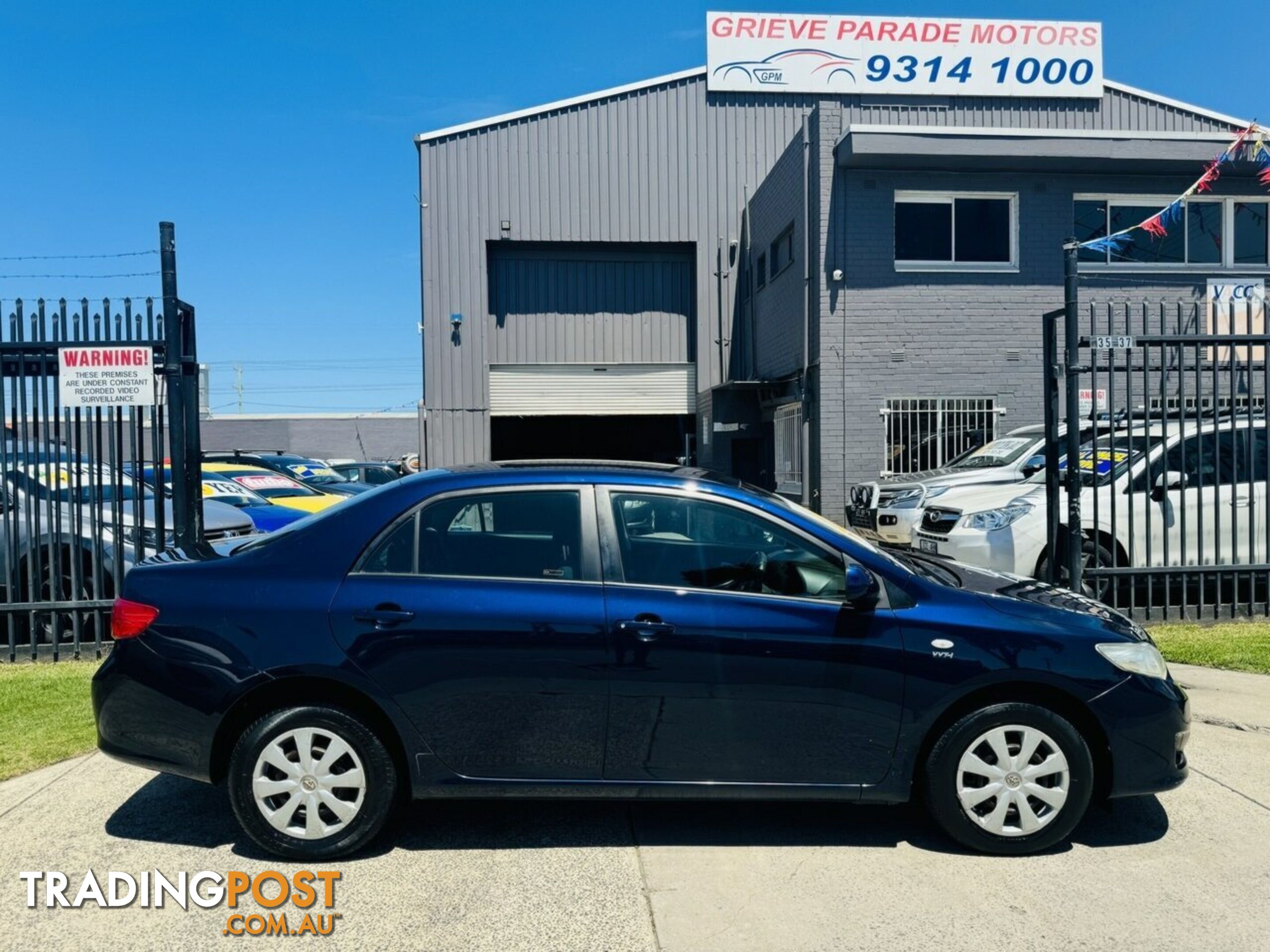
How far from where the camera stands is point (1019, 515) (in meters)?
8.91

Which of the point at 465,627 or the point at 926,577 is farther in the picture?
the point at 926,577

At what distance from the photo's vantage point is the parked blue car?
38.3 ft

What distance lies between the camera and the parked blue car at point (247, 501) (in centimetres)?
1167

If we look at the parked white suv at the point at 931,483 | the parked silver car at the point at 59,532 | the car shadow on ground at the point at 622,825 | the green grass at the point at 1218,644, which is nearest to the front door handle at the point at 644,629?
the car shadow on ground at the point at 622,825

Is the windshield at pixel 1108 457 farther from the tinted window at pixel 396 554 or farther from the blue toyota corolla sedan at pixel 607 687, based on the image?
the tinted window at pixel 396 554

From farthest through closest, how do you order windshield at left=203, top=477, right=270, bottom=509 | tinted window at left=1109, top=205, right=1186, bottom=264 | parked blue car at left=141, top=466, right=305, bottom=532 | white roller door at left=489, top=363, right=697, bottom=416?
1. white roller door at left=489, top=363, right=697, bottom=416
2. tinted window at left=1109, top=205, right=1186, bottom=264
3. windshield at left=203, top=477, right=270, bottom=509
4. parked blue car at left=141, top=466, right=305, bottom=532

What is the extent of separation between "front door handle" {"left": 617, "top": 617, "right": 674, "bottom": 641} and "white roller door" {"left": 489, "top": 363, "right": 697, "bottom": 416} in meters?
18.8

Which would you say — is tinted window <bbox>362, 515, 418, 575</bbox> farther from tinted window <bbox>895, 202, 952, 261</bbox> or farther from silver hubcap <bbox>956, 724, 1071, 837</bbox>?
tinted window <bbox>895, 202, 952, 261</bbox>

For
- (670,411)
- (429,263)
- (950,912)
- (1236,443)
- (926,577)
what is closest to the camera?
(950,912)

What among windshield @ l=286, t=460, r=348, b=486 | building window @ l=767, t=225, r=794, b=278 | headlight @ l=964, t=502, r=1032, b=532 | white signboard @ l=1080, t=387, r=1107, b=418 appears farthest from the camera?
windshield @ l=286, t=460, r=348, b=486

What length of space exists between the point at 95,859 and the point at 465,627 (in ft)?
5.93

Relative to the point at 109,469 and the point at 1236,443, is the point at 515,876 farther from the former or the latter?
the point at 1236,443

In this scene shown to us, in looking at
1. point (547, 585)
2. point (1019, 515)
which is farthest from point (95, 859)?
point (1019, 515)

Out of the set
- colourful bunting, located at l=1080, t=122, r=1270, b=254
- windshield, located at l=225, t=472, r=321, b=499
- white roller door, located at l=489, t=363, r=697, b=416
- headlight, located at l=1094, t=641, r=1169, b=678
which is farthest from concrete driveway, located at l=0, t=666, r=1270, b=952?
white roller door, located at l=489, t=363, r=697, b=416
